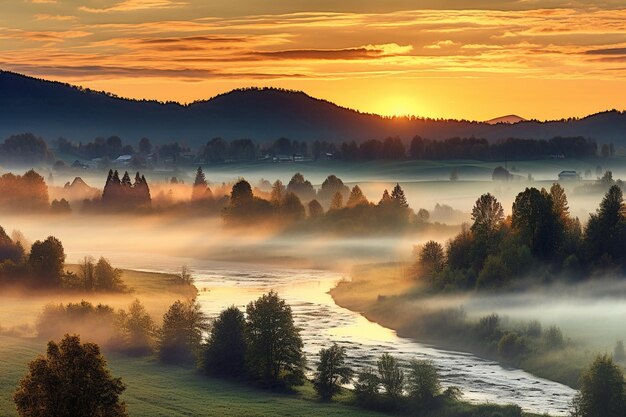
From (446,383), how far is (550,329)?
21.0m

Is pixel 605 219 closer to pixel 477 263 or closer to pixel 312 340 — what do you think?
pixel 477 263

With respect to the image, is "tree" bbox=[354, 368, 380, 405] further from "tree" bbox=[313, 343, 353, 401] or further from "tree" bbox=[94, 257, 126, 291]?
"tree" bbox=[94, 257, 126, 291]

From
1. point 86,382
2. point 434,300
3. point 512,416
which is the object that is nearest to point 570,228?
point 434,300

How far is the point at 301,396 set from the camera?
108812mm

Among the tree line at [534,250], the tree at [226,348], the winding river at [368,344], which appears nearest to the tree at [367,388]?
the winding river at [368,344]

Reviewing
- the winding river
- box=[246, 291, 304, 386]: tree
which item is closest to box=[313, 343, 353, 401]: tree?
box=[246, 291, 304, 386]: tree

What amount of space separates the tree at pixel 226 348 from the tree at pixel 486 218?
161 ft

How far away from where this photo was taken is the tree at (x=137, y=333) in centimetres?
12550

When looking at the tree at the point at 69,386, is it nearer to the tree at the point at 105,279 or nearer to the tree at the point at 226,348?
the tree at the point at 226,348

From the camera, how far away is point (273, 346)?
115 m

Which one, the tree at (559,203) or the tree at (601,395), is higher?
the tree at (559,203)

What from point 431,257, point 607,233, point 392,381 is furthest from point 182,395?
point 607,233

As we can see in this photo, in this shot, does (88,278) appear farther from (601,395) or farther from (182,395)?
(601,395)

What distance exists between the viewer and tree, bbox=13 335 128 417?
7288 centimetres
